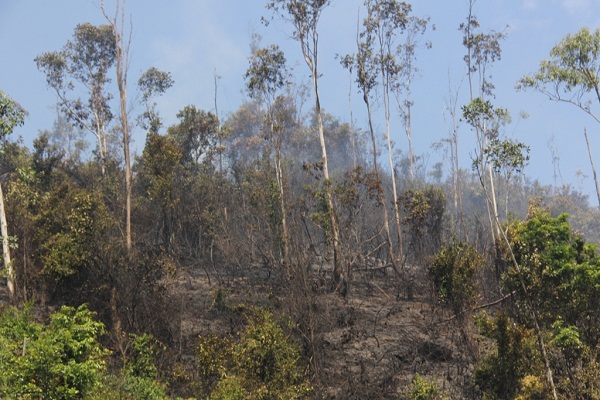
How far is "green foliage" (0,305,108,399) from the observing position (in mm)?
13578

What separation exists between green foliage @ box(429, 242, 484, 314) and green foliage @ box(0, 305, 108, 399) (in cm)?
1096

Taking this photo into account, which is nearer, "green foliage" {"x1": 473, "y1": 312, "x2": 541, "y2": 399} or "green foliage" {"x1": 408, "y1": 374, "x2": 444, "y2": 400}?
"green foliage" {"x1": 473, "y1": 312, "x2": 541, "y2": 399}

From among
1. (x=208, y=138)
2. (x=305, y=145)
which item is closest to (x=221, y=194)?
(x=208, y=138)

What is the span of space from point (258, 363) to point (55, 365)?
5380 mm

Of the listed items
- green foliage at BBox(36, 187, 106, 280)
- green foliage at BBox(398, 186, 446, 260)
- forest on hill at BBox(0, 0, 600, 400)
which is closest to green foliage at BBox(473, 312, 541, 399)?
forest on hill at BBox(0, 0, 600, 400)

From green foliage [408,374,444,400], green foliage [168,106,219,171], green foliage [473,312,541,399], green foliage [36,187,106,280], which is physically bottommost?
green foliage [408,374,444,400]

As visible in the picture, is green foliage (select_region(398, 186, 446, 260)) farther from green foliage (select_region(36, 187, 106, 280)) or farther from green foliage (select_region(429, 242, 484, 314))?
green foliage (select_region(36, 187, 106, 280))

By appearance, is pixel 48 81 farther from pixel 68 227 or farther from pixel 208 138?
pixel 68 227

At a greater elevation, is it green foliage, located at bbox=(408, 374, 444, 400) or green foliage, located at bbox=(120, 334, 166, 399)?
green foliage, located at bbox=(120, 334, 166, 399)

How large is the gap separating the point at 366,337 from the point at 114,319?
29.5 ft

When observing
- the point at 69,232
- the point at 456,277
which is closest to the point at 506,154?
the point at 456,277

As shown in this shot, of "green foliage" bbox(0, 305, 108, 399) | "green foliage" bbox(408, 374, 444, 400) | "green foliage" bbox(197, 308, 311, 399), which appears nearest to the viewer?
"green foliage" bbox(0, 305, 108, 399)

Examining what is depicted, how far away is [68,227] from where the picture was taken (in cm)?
2362

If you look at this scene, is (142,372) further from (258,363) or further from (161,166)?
(161,166)
